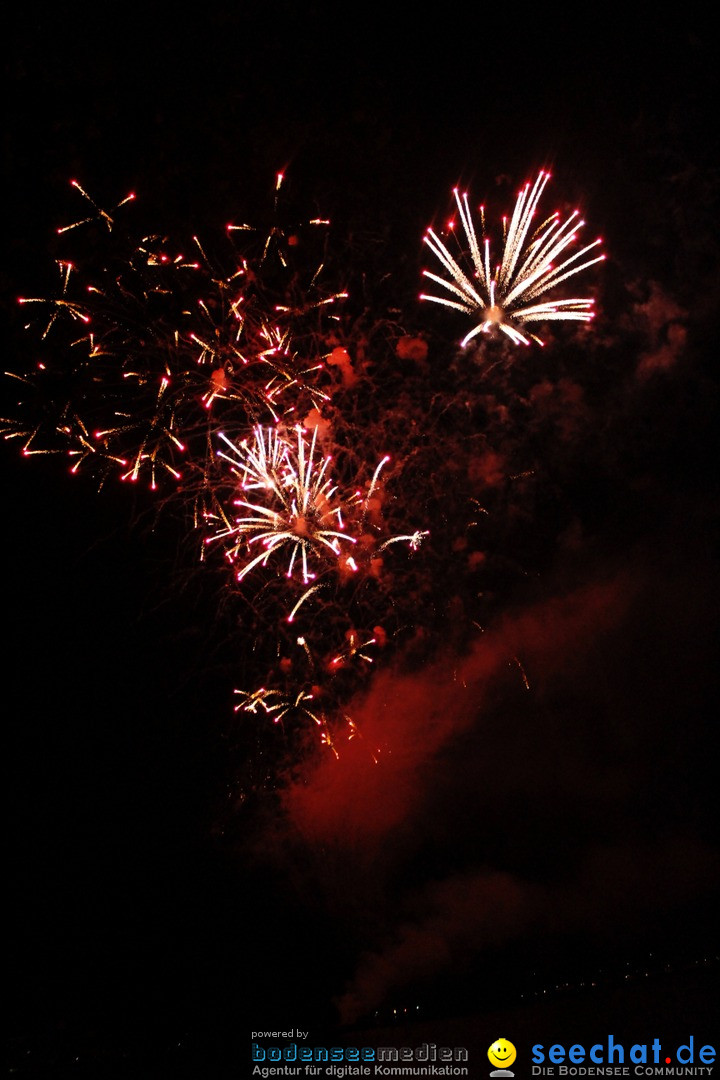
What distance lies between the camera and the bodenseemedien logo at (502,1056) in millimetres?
3867

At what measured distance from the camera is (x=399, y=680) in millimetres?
Answer: 4461

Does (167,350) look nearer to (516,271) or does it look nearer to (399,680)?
(516,271)

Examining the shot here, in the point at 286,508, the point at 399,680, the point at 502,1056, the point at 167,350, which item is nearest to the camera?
the point at 502,1056

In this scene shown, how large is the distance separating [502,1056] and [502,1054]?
0.01 m

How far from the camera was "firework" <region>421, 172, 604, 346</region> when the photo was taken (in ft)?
13.3

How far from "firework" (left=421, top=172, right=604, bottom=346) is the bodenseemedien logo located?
4.58 m

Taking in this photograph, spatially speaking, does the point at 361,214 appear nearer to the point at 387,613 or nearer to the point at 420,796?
the point at 387,613

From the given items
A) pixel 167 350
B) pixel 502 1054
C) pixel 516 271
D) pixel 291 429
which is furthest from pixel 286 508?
pixel 502 1054

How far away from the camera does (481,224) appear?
4.33 m

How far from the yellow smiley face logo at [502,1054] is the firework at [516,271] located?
4.58 meters

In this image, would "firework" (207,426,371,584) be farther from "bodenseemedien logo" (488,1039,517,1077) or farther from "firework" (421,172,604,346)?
"bodenseemedien logo" (488,1039,517,1077)

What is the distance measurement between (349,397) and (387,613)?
155 centimetres

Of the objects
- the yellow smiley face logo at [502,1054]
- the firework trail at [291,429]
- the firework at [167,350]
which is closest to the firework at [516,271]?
the firework trail at [291,429]

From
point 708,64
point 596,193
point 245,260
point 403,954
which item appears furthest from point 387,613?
point 708,64
